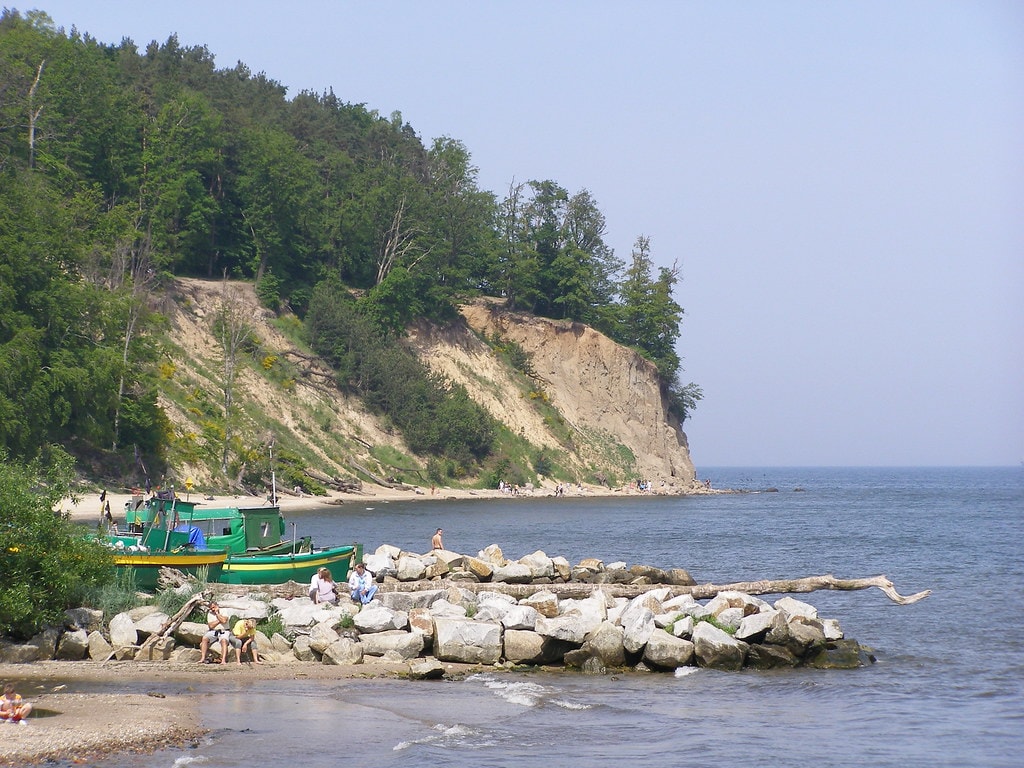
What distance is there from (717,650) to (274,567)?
1052cm

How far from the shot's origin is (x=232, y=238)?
3125 inches

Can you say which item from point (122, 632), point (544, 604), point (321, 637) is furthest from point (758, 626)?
point (122, 632)

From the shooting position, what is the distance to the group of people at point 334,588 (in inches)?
943

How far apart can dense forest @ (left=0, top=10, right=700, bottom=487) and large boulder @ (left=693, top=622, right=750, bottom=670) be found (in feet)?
109

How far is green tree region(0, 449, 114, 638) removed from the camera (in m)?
20.0

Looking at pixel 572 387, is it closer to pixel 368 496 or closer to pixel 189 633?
pixel 368 496

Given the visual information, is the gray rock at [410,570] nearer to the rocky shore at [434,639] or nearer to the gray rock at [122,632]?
the rocky shore at [434,639]

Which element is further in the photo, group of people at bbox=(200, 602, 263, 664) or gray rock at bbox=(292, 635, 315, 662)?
gray rock at bbox=(292, 635, 315, 662)

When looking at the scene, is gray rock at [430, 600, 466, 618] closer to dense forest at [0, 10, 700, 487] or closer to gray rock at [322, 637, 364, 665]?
gray rock at [322, 637, 364, 665]

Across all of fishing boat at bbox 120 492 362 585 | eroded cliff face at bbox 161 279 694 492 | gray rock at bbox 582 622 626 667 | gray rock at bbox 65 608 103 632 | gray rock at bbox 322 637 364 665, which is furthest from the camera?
eroded cliff face at bbox 161 279 694 492

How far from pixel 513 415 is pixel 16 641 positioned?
66.8 m

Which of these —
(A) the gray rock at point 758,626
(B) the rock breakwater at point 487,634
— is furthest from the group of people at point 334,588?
(A) the gray rock at point 758,626

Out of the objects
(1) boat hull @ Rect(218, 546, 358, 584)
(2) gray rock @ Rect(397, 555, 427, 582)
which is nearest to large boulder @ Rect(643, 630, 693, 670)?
(1) boat hull @ Rect(218, 546, 358, 584)

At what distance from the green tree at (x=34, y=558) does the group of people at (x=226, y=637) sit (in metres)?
2.73
